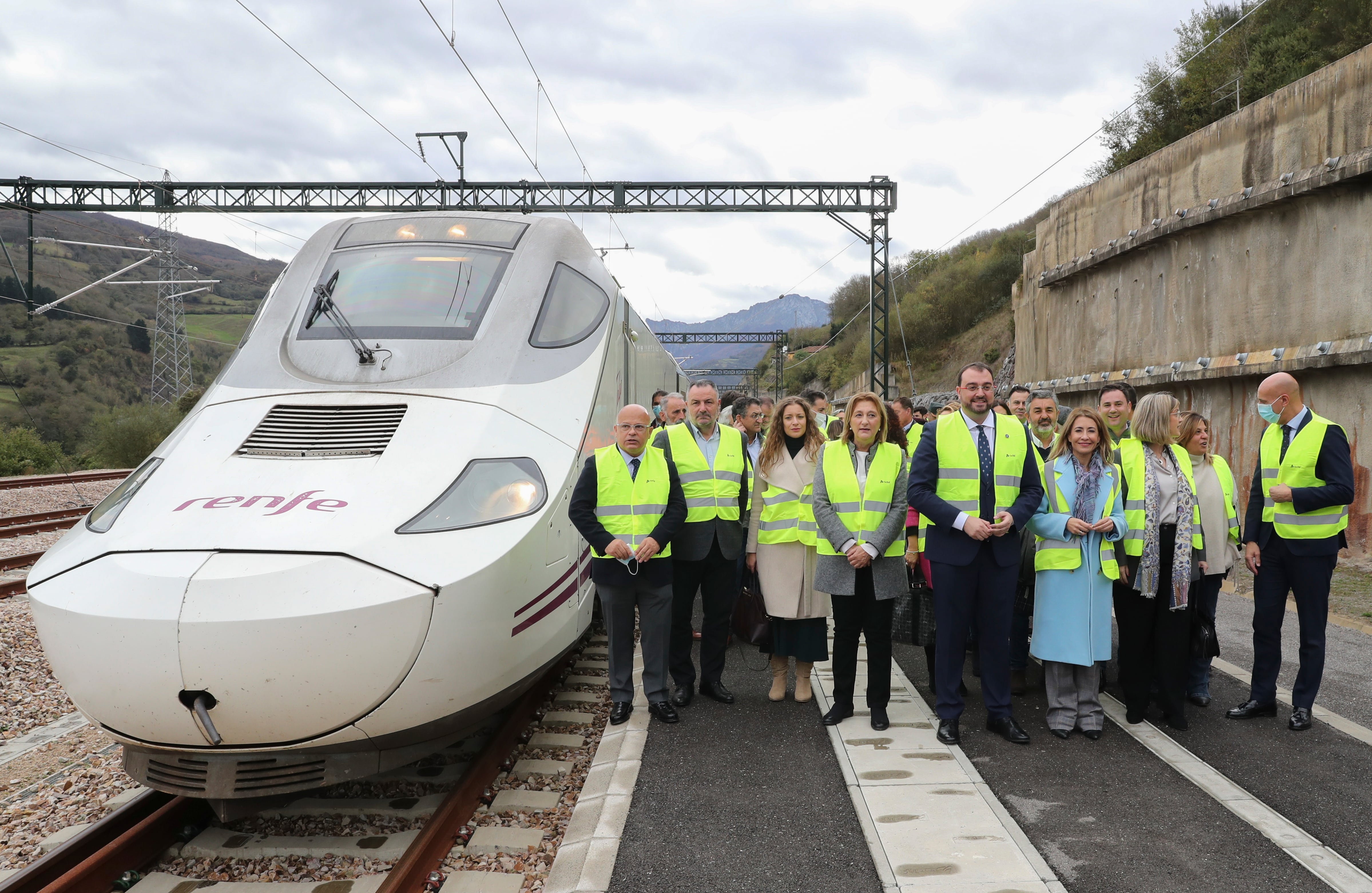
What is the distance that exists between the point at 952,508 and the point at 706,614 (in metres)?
1.88

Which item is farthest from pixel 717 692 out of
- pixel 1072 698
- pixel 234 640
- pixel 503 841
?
pixel 234 640

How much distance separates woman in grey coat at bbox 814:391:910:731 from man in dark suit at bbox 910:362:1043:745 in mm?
188

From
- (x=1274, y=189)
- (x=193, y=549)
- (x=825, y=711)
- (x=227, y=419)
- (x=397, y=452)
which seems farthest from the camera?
(x=1274, y=189)

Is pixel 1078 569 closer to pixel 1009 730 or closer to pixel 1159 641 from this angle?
pixel 1159 641

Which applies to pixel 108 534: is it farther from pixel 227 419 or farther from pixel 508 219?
pixel 508 219

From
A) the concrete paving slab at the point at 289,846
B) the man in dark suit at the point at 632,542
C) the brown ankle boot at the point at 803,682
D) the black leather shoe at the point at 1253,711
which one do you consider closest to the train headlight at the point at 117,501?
the concrete paving slab at the point at 289,846

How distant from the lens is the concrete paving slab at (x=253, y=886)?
385 centimetres

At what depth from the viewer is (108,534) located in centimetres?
391

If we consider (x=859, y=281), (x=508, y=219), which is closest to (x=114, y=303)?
(x=859, y=281)

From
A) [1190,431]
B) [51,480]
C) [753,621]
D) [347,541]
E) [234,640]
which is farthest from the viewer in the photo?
[51,480]

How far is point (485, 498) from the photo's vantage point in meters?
4.32

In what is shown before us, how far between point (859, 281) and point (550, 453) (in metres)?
68.7

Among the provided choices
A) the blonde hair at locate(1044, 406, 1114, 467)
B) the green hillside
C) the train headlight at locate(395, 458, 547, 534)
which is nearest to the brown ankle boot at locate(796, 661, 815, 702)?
the blonde hair at locate(1044, 406, 1114, 467)

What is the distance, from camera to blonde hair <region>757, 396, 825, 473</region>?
568 cm
